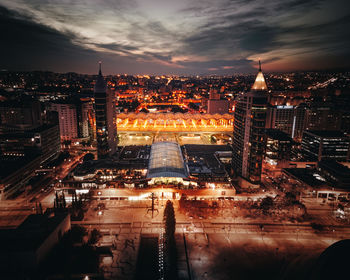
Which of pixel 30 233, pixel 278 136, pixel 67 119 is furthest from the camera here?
pixel 67 119

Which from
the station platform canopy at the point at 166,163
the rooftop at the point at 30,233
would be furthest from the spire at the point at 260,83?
the rooftop at the point at 30,233

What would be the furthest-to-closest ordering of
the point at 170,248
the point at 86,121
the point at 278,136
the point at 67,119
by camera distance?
the point at 86,121
the point at 67,119
the point at 278,136
the point at 170,248

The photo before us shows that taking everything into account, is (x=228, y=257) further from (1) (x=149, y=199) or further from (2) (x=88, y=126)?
(2) (x=88, y=126)

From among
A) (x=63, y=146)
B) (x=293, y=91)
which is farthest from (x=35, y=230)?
(x=293, y=91)

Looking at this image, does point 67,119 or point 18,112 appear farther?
point 67,119

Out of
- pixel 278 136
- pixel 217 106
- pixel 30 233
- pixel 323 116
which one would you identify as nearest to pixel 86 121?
pixel 30 233

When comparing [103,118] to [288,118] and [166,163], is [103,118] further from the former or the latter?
→ [288,118]

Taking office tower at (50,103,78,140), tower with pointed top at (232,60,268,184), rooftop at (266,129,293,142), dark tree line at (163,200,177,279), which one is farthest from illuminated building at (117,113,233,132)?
dark tree line at (163,200,177,279)

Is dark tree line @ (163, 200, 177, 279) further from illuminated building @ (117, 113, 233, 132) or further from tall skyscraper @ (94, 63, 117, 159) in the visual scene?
illuminated building @ (117, 113, 233, 132)

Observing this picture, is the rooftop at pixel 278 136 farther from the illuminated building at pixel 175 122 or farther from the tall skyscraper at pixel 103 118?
the tall skyscraper at pixel 103 118
